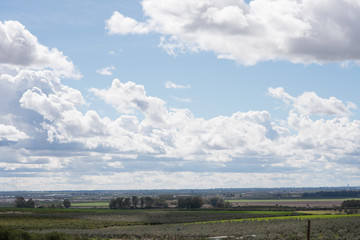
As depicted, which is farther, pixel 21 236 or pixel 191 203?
pixel 191 203

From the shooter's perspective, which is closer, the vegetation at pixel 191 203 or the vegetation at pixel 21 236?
the vegetation at pixel 21 236

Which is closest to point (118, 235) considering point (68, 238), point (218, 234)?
point (218, 234)

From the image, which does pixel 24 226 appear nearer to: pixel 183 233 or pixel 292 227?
pixel 183 233

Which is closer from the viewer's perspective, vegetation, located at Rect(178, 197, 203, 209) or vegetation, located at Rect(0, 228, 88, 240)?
vegetation, located at Rect(0, 228, 88, 240)

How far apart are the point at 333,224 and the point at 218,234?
55.9 feet

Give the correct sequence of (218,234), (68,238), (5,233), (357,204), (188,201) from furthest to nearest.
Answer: (188,201) → (357,204) → (218,234) → (68,238) → (5,233)

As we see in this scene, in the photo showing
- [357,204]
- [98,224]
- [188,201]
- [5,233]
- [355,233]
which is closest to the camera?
[5,233]

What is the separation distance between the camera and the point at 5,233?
4566 cm

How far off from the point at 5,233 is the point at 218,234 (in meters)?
37.9

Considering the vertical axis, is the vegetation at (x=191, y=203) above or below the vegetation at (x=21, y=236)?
below

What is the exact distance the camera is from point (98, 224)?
4183 inches

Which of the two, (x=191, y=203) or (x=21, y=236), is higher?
(x=21, y=236)

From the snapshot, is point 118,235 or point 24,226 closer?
point 118,235

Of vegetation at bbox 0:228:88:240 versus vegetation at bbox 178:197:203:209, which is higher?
vegetation at bbox 0:228:88:240
